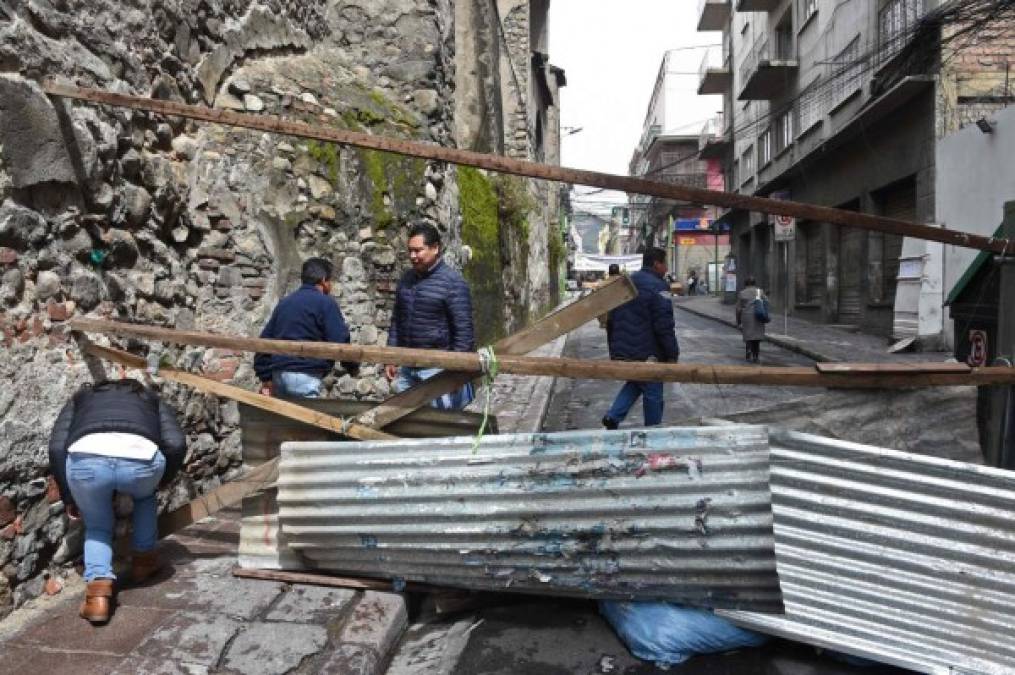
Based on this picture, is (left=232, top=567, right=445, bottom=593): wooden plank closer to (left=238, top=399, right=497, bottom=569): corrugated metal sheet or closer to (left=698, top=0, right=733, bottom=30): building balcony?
(left=238, top=399, right=497, bottom=569): corrugated metal sheet

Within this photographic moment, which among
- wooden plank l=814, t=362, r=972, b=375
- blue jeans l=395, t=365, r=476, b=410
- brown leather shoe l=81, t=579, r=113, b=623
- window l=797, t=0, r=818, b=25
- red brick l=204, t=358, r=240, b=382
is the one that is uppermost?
window l=797, t=0, r=818, b=25

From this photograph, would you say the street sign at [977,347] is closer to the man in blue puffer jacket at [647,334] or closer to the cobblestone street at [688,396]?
the cobblestone street at [688,396]

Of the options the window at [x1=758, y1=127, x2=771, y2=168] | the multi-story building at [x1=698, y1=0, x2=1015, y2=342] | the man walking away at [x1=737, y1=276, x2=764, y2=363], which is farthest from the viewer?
the window at [x1=758, y1=127, x2=771, y2=168]

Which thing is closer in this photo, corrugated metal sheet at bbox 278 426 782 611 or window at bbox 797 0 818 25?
corrugated metal sheet at bbox 278 426 782 611

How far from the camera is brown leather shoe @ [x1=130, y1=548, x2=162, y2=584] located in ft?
11.3

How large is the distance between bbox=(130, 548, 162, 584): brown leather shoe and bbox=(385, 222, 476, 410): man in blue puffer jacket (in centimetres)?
172

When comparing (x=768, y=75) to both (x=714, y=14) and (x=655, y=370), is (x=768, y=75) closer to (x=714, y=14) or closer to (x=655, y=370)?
(x=714, y=14)

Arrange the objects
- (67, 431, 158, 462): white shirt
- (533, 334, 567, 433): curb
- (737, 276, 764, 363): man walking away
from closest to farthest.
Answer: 1. (67, 431, 158, 462): white shirt
2. (533, 334, 567, 433): curb
3. (737, 276, 764, 363): man walking away

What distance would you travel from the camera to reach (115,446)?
9.86 ft

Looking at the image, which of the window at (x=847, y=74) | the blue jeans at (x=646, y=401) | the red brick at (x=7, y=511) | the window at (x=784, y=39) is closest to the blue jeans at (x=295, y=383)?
the red brick at (x=7, y=511)

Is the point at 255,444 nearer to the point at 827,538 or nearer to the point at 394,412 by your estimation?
the point at 394,412

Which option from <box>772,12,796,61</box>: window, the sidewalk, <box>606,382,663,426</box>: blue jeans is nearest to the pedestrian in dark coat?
<box>606,382,663,426</box>: blue jeans

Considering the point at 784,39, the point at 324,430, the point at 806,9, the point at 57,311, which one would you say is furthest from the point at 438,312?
the point at 784,39

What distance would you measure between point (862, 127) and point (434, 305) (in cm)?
1470
